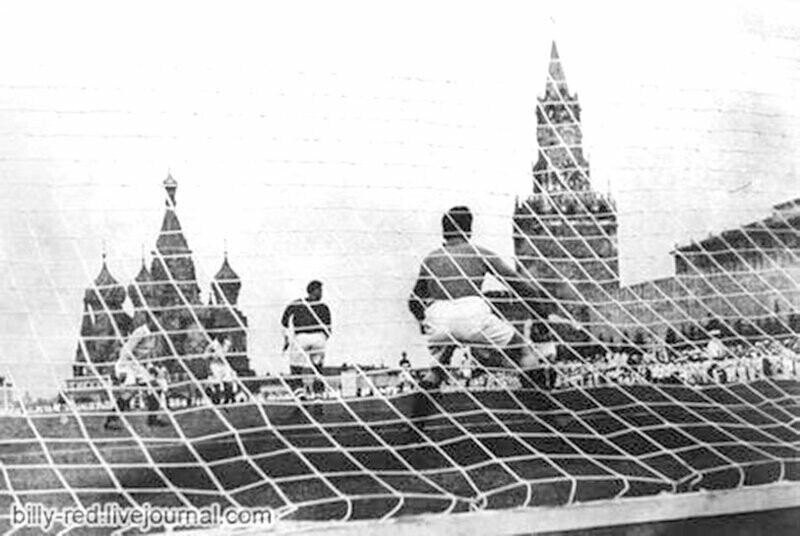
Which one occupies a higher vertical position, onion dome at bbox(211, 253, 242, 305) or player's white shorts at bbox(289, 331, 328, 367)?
onion dome at bbox(211, 253, 242, 305)

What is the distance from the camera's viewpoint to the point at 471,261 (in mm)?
1766

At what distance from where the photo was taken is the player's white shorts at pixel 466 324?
1748 mm

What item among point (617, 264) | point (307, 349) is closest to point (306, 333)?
point (307, 349)

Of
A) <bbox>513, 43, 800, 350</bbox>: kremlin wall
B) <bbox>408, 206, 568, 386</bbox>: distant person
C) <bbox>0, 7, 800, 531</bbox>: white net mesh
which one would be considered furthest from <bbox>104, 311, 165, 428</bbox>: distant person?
<bbox>513, 43, 800, 350</bbox>: kremlin wall

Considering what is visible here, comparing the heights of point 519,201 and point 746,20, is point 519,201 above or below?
below

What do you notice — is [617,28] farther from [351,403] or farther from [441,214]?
[351,403]

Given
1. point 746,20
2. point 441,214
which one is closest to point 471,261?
point 441,214

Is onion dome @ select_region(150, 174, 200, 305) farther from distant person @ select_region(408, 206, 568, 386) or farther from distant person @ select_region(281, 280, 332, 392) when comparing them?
distant person @ select_region(408, 206, 568, 386)

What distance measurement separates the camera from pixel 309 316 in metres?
1.70

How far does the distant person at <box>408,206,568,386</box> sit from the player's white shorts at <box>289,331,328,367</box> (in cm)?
18

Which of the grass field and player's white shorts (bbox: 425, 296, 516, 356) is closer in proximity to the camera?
the grass field

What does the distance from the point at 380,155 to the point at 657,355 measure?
0.66 m

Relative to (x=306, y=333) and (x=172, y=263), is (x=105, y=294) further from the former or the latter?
(x=306, y=333)

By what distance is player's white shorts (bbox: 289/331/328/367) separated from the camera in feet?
5.51
